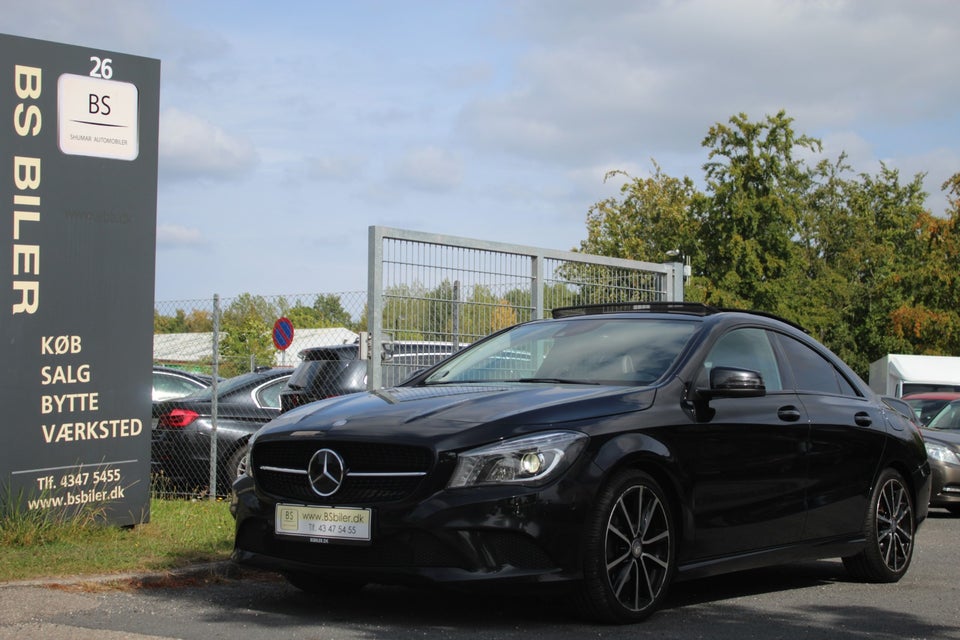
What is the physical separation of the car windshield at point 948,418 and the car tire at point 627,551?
10751 mm

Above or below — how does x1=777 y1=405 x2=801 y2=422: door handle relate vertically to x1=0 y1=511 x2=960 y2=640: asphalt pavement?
above

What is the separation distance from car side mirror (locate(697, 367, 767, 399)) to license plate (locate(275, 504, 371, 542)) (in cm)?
194

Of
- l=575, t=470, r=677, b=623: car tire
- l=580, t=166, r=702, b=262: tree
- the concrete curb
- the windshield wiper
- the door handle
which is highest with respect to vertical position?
l=580, t=166, r=702, b=262: tree

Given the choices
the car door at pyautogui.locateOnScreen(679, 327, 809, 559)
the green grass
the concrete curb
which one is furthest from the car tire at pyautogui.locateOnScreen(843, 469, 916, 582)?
the green grass

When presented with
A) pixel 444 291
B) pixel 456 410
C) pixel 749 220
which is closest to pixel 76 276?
A: pixel 444 291

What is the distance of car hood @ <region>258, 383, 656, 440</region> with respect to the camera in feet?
18.7

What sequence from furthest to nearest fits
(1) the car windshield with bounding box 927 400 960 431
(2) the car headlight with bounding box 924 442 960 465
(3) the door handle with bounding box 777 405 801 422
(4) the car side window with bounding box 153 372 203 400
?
(4) the car side window with bounding box 153 372 203 400 → (1) the car windshield with bounding box 927 400 960 431 → (2) the car headlight with bounding box 924 442 960 465 → (3) the door handle with bounding box 777 405 801 422

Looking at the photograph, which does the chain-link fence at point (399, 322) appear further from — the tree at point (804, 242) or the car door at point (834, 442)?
the tree at point (804, 242)

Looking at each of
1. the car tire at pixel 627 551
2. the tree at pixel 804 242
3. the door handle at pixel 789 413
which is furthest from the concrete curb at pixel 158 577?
the tree at pixel 804 242

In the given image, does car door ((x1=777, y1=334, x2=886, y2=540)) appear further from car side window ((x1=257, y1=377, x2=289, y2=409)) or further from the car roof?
car side window ((x1=257, y1=377, x2=289, y2=409))

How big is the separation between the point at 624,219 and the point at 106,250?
5023 cm

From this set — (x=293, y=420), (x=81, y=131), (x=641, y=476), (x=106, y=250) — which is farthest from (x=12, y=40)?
(x=641, y=476)

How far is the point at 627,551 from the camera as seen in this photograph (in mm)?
5840

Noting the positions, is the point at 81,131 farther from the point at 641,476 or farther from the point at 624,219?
the point at 624,219
